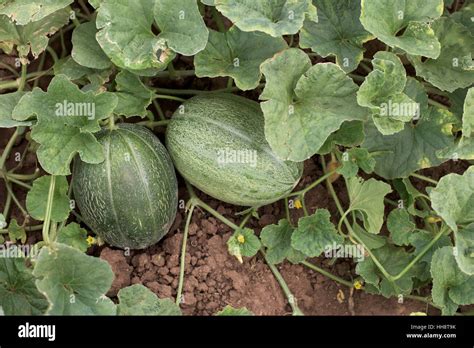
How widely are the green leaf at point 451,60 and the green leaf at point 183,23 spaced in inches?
35.1

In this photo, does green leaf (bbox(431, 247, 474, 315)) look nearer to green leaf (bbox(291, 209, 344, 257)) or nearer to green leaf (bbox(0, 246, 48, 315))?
green leaf (bbox(291, 209, 344, 257))

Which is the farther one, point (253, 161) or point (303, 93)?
point (253, 161)

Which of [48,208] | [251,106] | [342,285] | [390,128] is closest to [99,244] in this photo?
[48,208]

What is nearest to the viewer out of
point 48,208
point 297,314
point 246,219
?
point 48,208

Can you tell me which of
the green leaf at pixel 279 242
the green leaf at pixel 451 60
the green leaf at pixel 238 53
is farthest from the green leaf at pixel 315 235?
the green leaf at pixel 451 60

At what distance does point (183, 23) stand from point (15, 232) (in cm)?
109

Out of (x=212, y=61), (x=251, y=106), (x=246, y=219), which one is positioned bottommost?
(x=246, y=219)

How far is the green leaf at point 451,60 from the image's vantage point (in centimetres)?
291

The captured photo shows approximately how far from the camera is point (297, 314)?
2887mm

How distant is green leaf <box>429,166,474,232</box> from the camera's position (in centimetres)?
256

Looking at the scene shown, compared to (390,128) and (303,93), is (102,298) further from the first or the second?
(390,128)

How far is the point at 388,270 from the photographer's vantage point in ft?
9.84

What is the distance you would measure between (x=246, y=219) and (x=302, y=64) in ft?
2.48

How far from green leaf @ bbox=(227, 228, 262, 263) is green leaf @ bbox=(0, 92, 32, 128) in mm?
941
